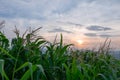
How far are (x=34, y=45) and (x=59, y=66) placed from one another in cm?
46

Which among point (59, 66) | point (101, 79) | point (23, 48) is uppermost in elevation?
point (23, 48)

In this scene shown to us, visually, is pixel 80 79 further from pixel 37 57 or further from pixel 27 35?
pixel 27 35

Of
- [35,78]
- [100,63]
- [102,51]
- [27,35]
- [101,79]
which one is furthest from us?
[102,51]

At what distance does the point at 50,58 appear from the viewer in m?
3.62

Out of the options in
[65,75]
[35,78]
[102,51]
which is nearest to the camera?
[35,78]

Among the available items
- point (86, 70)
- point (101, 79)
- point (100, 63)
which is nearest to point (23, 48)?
point (86, 70)

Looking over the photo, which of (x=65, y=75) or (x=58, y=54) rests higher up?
(x=58, y=54)

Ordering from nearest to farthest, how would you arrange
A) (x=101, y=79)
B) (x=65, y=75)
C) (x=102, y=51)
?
(x=65, y=75)
(x=101, y=79)
(x=102, y=51)

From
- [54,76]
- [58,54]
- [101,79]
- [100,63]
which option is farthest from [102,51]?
[54,76]

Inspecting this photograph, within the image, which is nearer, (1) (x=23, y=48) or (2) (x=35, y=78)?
(2) (x=35, y=78)

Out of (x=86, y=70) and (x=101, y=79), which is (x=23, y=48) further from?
(x=101, y=79)

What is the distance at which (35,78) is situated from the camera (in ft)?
10.3

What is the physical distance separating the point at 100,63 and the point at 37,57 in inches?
58.6

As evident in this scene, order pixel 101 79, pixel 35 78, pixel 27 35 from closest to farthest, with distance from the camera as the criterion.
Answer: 1. pixel 35 78
2. pixel 27 35
3. pixel 101 79
